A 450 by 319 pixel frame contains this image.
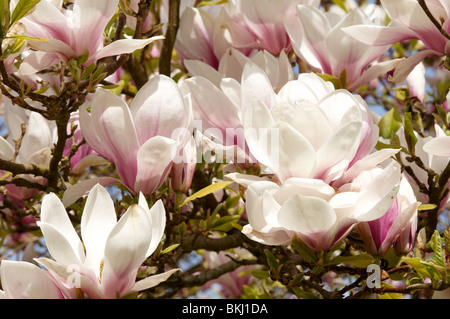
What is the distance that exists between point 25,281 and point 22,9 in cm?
37

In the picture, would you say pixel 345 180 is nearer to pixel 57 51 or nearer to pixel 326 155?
pixel 326 155

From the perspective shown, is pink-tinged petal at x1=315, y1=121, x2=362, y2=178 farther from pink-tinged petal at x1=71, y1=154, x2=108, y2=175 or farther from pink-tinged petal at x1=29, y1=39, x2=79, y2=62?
pink-tinged petal at x1=71, y1=154, x2=108, y2=175

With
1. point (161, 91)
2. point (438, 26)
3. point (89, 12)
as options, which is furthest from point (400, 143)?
point (89, 12)

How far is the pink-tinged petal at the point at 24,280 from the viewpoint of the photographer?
0.79 m

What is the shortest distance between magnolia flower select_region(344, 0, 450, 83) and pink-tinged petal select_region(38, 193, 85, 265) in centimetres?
55

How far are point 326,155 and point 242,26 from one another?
55cm

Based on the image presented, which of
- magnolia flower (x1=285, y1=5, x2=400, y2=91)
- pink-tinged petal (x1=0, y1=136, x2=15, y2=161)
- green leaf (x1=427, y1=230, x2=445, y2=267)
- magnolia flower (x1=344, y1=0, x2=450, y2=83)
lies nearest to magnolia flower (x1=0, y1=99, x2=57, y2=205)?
pink-tinged petal (x1=0, y1=136, x2=15, y2=161)

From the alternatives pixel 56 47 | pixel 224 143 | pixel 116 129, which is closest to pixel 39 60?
pixel 56 47

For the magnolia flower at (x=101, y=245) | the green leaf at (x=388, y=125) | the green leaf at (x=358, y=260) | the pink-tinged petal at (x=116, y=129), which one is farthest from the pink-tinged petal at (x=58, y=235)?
the green leaf at (x=388, y=125)

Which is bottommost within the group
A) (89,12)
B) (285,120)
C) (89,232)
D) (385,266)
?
(385,266)

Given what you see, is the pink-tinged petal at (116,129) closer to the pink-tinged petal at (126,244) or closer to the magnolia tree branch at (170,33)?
the pink-tinged petal at (126,244)

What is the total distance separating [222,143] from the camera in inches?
39.6

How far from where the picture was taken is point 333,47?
3.75 feet

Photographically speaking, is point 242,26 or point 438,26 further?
point 242,26
